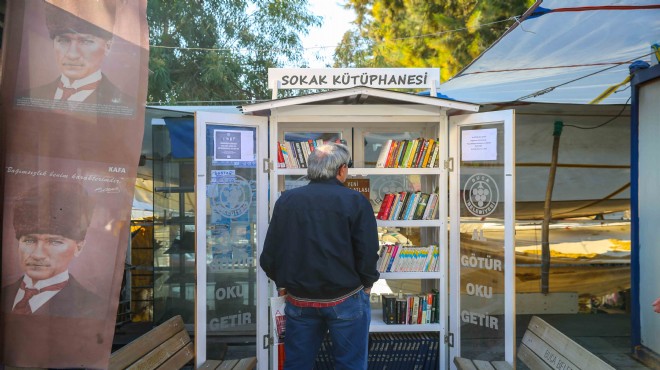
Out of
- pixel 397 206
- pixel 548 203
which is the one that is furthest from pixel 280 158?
pixel 548 203

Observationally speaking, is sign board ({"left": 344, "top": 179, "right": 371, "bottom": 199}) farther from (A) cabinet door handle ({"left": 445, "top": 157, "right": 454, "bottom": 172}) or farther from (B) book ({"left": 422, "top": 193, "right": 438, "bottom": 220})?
(A) cabinet door handle ({"left": 445, "top": 157, "right": 454, "bottom": 172})

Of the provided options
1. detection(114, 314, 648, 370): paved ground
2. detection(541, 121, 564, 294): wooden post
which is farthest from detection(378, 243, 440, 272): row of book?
detection(541, 121, 564, 294): wooden post

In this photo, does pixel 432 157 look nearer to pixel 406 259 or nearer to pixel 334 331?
pixel 406 259

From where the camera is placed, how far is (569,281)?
9195 mm

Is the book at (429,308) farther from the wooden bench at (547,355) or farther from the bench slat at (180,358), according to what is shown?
the bench slat at (180,358)

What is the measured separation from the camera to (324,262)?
345 cm

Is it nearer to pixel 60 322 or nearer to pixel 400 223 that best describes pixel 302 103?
pixel 400 223

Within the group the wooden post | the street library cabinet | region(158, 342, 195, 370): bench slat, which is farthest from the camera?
the wooden post

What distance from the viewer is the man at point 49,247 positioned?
281 centimetres

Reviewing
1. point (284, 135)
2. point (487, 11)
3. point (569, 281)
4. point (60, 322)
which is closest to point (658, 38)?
point (569, 281)

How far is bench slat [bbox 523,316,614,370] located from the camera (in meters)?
3.51

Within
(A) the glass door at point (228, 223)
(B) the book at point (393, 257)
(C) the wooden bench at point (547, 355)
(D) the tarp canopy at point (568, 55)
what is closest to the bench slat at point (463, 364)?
(C) the wooden bench at point (547, 355)

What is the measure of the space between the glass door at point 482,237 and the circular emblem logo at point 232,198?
1692 millimetres

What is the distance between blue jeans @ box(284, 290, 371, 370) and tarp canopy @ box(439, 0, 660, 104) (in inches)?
131
